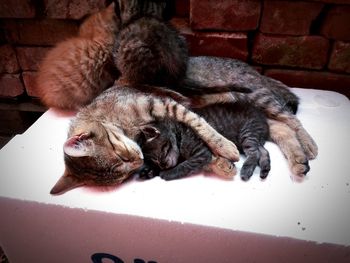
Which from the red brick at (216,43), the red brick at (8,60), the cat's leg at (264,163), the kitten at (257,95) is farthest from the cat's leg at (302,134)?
the red brick at (8,60)

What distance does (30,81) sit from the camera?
148cm

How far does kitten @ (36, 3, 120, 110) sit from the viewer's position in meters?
1.07

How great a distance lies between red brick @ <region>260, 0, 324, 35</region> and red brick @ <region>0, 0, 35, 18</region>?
0.97 meters

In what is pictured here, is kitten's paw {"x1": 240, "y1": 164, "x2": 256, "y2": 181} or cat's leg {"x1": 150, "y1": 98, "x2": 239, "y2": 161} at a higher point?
cat's leg {"x1": 150, "y1": 98, "x2": 239, "y2": 161}

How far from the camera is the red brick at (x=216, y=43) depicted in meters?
1.17

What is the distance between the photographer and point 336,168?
772 millimetres

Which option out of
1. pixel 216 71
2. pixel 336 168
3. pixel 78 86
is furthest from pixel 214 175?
pixel 78 86

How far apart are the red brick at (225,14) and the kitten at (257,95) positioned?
0.44 feet

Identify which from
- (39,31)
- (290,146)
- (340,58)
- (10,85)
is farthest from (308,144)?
(10,85)

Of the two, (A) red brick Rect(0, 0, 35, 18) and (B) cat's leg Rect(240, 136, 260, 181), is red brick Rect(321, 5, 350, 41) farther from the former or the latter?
(A) red brick Rect(0, 0, 35, 18)

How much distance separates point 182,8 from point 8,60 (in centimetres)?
89

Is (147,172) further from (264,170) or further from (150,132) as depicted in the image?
(264,170)

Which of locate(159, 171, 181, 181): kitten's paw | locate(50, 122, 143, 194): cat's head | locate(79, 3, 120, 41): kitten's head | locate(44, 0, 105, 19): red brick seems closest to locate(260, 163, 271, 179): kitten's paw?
locate(159, 171, 181, 181): kitten's paw

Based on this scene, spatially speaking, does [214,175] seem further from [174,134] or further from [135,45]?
[135,45]
